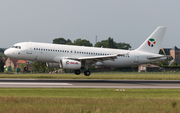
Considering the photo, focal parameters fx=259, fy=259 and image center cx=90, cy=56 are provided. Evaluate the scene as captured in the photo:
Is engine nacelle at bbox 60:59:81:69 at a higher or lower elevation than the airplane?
lower

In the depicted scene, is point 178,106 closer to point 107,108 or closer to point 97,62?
point 107,108

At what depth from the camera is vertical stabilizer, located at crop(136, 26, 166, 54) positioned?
164 feet

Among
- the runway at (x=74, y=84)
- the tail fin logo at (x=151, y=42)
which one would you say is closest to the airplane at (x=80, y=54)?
the tail fin logo at (x=151, y=42)

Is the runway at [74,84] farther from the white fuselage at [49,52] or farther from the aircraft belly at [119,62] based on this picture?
the aircraft belly at [119,62]

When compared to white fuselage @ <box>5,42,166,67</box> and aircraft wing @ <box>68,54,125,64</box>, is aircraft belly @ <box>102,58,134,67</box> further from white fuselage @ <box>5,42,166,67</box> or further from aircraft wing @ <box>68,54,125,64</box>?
aircraft wing @ <box>68,54,125,64</box>

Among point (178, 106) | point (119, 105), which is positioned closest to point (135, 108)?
point (119, 105)

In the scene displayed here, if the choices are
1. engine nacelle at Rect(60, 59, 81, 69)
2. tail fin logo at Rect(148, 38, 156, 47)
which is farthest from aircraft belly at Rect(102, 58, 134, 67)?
engine nacelle at Rect(60, 59, 81, 69)

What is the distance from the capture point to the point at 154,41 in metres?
50.2

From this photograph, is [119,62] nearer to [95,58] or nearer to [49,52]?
[95,58]

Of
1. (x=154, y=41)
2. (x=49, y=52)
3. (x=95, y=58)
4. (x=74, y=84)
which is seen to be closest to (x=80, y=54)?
(x=95, y=58)

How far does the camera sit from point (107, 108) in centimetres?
1655

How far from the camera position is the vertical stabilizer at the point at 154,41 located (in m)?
49.9

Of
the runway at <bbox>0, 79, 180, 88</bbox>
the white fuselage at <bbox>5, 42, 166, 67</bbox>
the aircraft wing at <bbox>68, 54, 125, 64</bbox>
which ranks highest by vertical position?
the white fuselage at <bbox>5, 42, 166, 67</bbox>

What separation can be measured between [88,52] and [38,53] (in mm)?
8801
